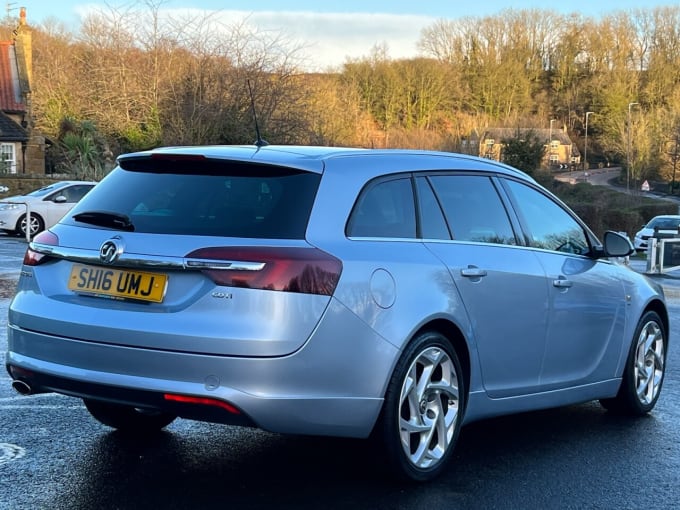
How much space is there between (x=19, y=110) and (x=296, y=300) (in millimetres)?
45654

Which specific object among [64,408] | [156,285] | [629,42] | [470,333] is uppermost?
[629,42]

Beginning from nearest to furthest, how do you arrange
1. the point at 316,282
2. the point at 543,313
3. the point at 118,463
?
the point at 316,282, the point at 118,463, the point at 543,313

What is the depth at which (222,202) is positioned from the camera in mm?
4254

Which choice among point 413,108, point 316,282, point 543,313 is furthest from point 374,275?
point 413,108

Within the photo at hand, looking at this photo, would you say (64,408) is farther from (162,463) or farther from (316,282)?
(316,282)

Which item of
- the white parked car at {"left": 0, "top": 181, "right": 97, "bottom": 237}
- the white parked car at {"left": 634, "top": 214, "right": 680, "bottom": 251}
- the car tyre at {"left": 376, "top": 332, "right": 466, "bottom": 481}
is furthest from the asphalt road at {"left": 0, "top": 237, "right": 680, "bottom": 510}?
the white parked car at {"left": 634, "top": 214, "right": 680, "bottom": 251}

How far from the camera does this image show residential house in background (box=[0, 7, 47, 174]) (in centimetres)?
4481

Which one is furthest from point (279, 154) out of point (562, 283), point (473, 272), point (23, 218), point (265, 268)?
point (23, 218)

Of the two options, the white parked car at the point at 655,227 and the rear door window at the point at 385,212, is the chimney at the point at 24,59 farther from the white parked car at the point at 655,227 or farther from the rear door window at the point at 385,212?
the rear door window at the point at 385,212

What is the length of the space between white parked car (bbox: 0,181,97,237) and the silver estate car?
64.8 ft

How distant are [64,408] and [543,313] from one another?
3141 millimetres

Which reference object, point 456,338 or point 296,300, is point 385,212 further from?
point 296,300

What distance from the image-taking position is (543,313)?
5312 millimetres

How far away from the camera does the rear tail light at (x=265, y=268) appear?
12.8 feet
